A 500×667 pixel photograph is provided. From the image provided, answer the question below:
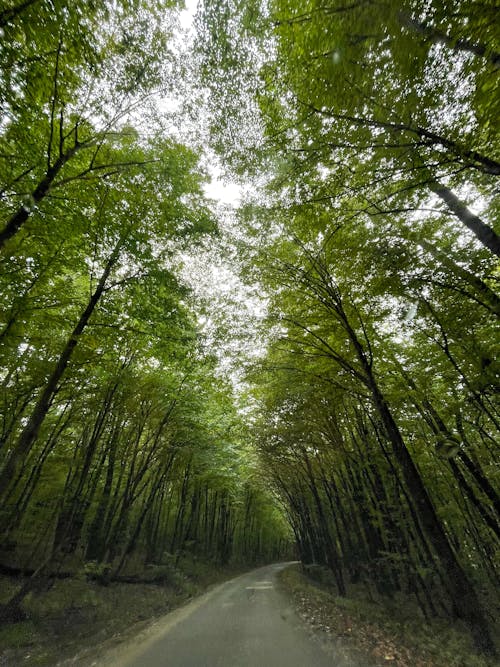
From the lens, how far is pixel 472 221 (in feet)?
15.1

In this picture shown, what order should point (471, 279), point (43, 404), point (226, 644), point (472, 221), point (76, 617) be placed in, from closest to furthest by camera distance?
point (471, 279), point (472, 221), point (226, 644), point (43, 404), point (76, 617)

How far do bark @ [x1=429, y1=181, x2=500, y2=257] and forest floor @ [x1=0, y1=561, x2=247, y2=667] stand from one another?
32.3 ft

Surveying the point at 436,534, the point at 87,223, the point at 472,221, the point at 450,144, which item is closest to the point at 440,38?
the point at 450,144

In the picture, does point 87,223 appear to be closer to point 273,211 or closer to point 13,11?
point 13,11

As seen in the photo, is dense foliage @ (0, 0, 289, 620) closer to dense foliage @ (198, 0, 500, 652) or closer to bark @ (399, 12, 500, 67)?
dense foliage @ (198, 0, 500, 652)

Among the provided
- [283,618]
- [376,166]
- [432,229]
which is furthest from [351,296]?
[283,618]

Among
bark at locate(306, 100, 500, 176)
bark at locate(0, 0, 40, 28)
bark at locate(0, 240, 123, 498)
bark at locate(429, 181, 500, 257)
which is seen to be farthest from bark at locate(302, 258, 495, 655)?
bark at locate(0, 0, 40, 28)

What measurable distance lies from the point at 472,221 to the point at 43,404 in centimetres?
861

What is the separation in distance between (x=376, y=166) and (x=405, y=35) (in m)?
1.35

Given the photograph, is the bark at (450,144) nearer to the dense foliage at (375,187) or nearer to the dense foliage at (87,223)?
the dense foliage at (375,187)

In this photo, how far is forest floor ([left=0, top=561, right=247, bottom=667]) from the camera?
501cm

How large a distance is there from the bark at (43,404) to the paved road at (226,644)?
3493mm

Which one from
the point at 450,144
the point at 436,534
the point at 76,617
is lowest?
the point at 76,617

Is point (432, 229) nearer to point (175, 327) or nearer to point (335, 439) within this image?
point (175, 327)
